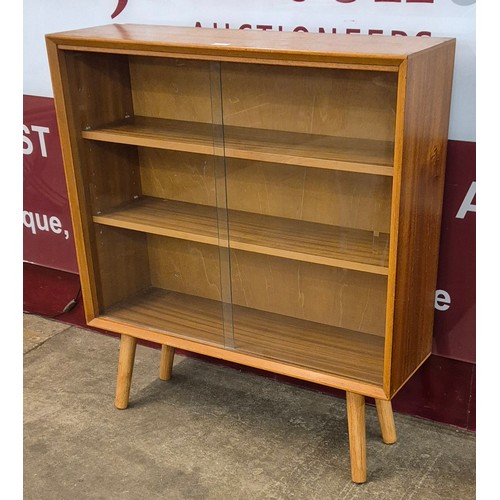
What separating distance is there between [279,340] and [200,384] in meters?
0.61

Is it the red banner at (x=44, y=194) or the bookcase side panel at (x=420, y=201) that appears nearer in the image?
the bookcase side panel at (x=420, y=201)

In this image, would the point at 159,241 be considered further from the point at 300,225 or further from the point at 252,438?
the point at 252,438

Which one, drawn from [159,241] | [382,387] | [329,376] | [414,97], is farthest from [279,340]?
[414,97]

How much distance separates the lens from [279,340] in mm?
2502

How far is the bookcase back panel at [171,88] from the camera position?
2.41 m

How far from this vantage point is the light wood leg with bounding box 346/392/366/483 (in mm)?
2348

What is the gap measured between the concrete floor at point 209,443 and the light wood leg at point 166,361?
4cm

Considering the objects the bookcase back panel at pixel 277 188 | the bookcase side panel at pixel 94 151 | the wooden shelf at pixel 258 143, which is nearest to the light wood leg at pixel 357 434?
the bookcase back panel at pixel 277 188

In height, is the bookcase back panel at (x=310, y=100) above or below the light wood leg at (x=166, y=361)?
above

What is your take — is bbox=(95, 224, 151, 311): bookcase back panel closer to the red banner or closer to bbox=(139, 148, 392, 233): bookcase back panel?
bbox=(139, 148, 392, 233): bookcase back panel

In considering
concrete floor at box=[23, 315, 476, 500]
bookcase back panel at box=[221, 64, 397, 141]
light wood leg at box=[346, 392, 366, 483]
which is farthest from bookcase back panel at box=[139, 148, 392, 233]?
concrete floor at box=[23, 315, 476, 500]

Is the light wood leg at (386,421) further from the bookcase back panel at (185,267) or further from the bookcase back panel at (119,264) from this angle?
the bookcase back panel at (119,264)

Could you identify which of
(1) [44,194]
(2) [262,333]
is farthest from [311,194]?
(1) [44,194]

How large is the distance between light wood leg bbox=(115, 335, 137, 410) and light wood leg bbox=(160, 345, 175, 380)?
21 cm
